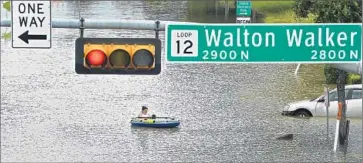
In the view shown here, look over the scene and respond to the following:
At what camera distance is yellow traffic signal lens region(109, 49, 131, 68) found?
11.8 metres

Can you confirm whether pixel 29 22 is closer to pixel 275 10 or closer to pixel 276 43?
pixel 276 43

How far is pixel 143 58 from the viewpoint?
464 inches

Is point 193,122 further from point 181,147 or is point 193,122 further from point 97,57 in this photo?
point 97,57

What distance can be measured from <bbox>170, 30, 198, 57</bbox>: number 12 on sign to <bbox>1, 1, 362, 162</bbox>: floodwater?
928 centimetres

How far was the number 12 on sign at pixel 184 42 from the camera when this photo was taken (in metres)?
11.5

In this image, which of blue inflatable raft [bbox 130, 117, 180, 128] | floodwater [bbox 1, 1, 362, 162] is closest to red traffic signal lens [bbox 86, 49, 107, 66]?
floodwater [bbox 1, 1, 362, 162]

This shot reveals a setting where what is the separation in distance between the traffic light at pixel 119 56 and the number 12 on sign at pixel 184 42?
0.31m

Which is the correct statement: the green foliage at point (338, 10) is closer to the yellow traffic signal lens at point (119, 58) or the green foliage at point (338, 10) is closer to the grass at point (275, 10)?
the yellow traffic signal lens at point (119, 58)

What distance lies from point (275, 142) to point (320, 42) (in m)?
12.0

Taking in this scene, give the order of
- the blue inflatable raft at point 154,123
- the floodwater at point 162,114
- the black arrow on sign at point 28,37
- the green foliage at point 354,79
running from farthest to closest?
the green foliage at point 354,79 → the blue inflatable raft at point 154,123 → the floodwater at point 162,114 → the black arrow on sign at point 28,37

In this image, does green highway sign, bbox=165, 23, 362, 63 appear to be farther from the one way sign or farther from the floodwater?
the floodwater

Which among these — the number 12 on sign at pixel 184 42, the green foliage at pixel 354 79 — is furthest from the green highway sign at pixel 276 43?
the green foliage at pixel 354 79

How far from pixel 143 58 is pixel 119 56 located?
12.7 inches

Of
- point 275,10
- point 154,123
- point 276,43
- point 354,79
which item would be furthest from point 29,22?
point 275,10
